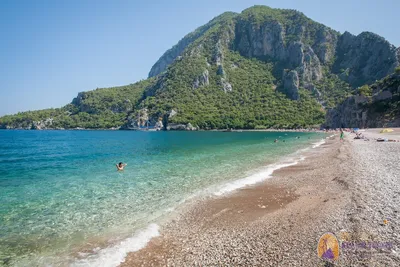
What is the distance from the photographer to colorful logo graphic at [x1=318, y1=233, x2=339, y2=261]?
735 centimetres

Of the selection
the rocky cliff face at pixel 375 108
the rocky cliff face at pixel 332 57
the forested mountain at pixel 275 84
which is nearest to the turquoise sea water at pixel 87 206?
the rocky cliff face at pixel 375 108

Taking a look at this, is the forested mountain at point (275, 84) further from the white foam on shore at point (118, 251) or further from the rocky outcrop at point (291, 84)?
the white foam on shore at point (118, 251)

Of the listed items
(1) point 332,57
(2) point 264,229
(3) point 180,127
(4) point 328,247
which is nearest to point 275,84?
(1) point 332,57

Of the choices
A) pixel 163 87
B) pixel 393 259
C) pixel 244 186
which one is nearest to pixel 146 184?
pixel 244 186

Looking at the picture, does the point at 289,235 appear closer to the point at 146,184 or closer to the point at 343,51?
the point at 146,184

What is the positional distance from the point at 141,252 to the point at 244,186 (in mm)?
11047

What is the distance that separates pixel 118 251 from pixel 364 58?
219145mm

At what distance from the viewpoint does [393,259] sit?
671cm

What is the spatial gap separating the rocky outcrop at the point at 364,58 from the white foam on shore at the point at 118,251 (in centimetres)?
19394

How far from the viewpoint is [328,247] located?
775 cm

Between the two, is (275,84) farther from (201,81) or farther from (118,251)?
(118,251)

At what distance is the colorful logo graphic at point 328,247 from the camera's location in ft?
24.1

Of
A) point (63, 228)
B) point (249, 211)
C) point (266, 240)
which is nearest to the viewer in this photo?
point (266, 240)

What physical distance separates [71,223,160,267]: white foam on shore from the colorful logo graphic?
6.69 meters
